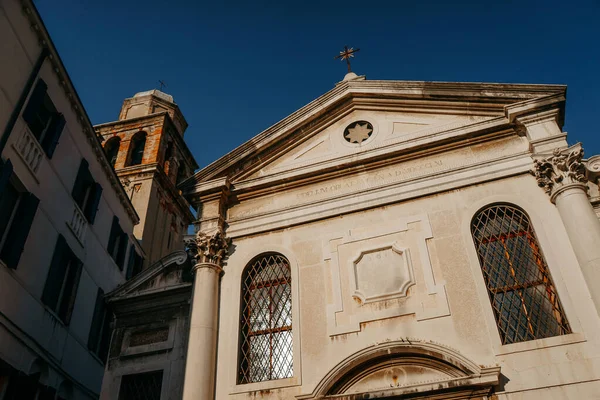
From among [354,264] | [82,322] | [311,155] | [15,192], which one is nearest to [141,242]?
[82,322]

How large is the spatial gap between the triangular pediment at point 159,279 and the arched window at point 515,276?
6592 mm

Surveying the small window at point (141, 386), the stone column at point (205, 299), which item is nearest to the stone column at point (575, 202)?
the stone column at point (205, 299)

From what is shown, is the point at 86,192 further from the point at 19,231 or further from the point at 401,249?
the point at 401,249

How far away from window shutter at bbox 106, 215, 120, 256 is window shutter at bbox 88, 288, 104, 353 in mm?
1661

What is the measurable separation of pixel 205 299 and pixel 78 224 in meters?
5.82

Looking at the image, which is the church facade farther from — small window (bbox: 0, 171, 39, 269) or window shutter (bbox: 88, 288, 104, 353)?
window shutter (bbox: 88, 288, 104, 353)

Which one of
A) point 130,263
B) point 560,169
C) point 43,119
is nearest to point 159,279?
point 43,119

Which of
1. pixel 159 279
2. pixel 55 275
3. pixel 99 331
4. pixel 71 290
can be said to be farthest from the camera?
pixel 99 331

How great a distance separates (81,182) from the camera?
15.1 m

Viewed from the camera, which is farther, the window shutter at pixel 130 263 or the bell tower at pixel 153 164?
the bell tower at pixel 153 164

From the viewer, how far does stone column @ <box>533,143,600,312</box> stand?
8.67 m

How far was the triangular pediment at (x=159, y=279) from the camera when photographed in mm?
12070

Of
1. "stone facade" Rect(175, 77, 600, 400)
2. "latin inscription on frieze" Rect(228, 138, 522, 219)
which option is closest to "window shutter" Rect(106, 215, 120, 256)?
"stone facade" Rect(175, 77, 600, 400)

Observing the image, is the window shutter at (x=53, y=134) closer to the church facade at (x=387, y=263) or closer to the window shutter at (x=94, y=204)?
the window shutter at (x=94, y=204)
